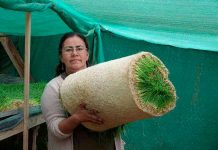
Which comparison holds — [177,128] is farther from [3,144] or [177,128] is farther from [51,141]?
[51,141]

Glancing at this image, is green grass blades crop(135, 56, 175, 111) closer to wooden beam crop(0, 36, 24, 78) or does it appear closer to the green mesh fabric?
the green mesh fabric

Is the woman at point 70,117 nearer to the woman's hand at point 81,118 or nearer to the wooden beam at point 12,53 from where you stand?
the woman's hand at point 81,118

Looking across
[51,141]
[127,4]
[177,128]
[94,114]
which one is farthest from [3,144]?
[94,114]

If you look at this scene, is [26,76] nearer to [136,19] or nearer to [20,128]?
[20,128]

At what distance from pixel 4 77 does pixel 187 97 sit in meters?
3.10

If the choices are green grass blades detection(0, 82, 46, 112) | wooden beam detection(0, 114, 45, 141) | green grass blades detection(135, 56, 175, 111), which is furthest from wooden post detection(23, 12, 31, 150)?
green grass blades detection(135, 56, 175, 111)

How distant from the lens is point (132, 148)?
4.71 meters

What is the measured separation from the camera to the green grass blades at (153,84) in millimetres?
1545

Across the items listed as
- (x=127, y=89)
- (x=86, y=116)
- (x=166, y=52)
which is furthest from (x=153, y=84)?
(x=166, y=52)

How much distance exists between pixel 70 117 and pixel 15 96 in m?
2.44

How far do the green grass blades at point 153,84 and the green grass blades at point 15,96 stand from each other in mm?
2146

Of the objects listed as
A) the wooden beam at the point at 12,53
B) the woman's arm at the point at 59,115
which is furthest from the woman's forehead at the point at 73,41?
the wooden beam at the point at 12,53

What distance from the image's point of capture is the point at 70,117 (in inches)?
68.6

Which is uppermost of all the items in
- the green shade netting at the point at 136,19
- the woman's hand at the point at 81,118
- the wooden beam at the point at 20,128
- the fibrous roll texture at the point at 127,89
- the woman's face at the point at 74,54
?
the green shade netting at the point at 136,19
